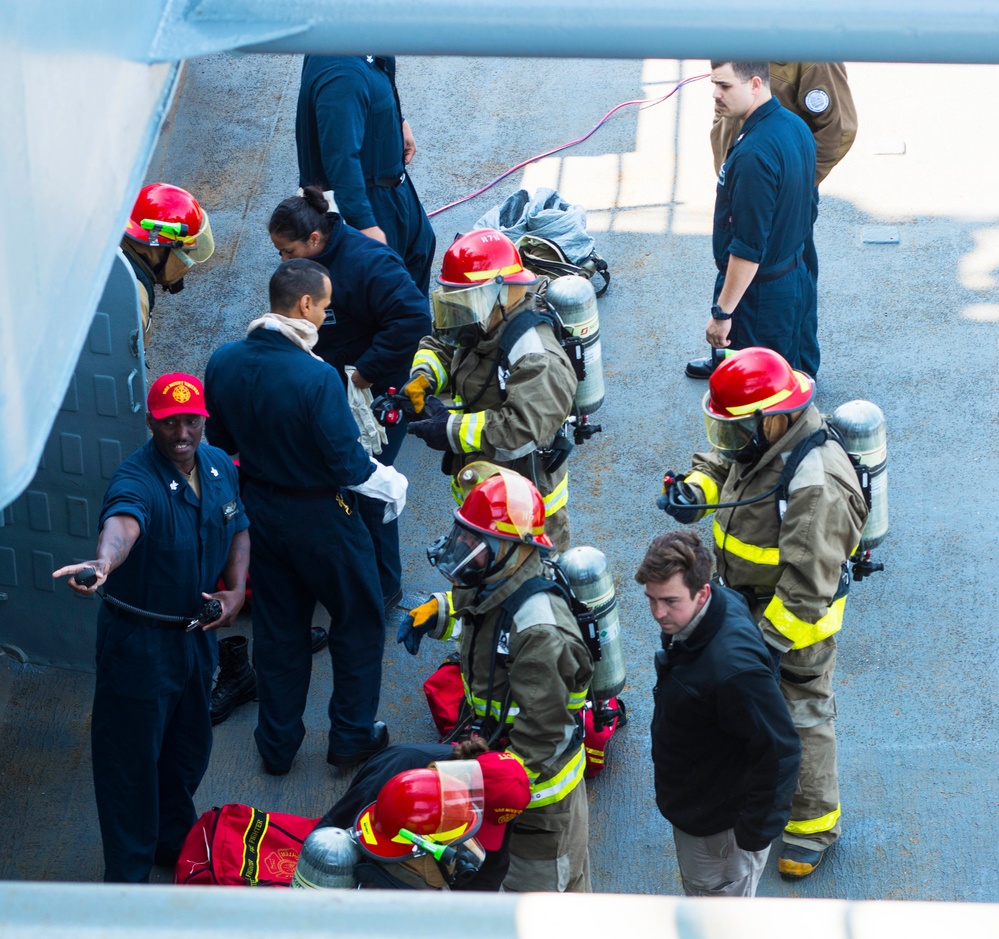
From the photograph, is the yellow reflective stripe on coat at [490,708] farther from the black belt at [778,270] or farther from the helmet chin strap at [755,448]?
the black belt at [778,270]

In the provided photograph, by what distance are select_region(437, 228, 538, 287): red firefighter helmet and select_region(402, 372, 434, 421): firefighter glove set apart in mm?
551

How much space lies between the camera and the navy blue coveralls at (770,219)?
600cm

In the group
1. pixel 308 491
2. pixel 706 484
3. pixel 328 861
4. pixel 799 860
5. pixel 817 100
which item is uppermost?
pixel 817 100

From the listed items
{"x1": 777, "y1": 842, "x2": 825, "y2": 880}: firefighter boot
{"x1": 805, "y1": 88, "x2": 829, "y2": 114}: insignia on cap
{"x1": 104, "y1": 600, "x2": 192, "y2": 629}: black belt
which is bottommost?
{"x1": 777, "y1": 842, "x2": 825, "y2": 880}: firefighter boot

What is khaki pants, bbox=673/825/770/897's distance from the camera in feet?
13.9

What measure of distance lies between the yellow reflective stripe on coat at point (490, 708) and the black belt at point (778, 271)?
119 inches

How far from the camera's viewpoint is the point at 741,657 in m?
3.83

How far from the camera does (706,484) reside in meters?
4.96

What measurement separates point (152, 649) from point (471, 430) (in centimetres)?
158

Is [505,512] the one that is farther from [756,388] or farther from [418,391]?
[418,391]

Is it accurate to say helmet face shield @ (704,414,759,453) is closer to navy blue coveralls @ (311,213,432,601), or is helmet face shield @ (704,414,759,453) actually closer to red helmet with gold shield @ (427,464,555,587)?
red helmet with gold shield @ (427,464,555,587)

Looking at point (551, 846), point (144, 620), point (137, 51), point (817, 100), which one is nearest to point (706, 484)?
point (551, 846)

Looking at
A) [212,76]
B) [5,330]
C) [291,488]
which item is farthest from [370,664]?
[212,76]

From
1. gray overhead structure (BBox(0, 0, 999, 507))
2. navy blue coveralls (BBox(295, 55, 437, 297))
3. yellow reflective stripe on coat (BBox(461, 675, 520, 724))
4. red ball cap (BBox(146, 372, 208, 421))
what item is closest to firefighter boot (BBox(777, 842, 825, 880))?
yellow reflective stripe on coat (BBox(461, 675, 520, 724))
